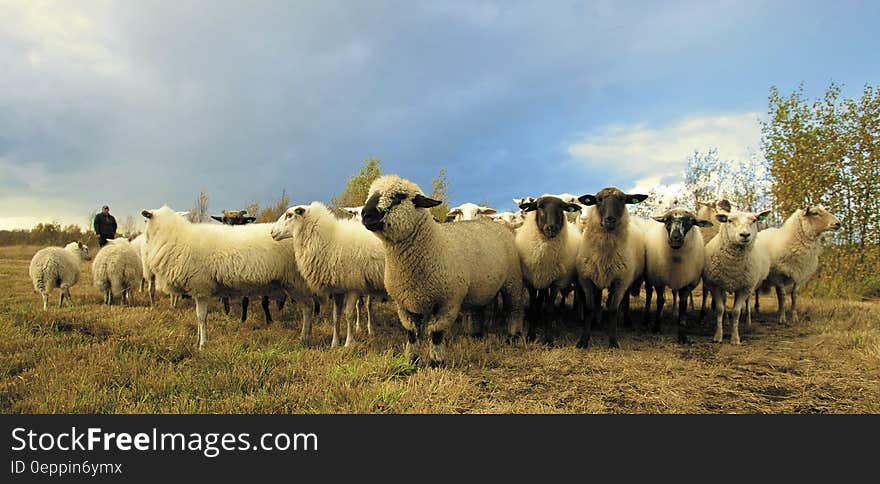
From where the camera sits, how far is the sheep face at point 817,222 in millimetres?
9477

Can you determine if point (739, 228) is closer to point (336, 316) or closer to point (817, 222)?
point (817, 222)

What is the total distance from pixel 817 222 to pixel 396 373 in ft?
31.8

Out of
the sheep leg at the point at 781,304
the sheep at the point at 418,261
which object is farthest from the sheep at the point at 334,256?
the sheep leg at the point at 781,304

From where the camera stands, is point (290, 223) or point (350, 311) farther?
point (290, 223)

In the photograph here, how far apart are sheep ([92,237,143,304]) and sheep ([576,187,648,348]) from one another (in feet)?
35.2

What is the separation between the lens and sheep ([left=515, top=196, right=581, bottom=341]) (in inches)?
283

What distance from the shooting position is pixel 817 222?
31.4ft

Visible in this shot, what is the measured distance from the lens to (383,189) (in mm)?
5445

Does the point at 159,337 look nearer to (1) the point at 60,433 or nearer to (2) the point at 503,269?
(1) the point at 60,433

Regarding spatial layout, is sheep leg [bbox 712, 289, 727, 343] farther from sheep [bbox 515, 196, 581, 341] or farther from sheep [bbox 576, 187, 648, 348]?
sheep [bbox 515, 196, 581, 341]

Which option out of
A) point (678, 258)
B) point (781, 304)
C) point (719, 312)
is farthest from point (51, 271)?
point (781, 304)

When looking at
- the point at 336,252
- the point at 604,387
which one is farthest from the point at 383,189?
the point at 604,387

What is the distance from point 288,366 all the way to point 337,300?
2.10 metres

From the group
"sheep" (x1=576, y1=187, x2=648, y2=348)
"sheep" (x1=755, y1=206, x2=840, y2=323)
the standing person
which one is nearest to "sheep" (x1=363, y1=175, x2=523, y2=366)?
"sheep" (x1=576, y1=187, x2=648, y2=348)
